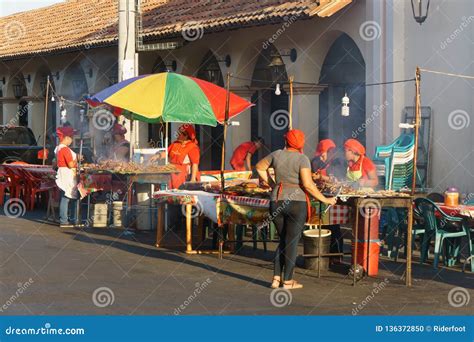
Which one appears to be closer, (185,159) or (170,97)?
(170,97)

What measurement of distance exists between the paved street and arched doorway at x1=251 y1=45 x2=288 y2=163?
8464 mm

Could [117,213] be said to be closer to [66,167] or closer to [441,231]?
[66,167]

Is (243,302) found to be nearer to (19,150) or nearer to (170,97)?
(170,97)

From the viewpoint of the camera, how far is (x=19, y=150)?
26.6m

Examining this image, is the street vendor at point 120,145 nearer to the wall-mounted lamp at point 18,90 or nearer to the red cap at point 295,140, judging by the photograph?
the red cap at point 295,140

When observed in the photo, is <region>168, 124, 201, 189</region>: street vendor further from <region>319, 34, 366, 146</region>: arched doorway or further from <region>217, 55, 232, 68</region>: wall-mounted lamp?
<region>217, 55, 232, 68</region>: wall-mounted lamp

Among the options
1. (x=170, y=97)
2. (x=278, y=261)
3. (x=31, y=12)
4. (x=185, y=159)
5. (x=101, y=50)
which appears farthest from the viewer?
(x=31, y=12)

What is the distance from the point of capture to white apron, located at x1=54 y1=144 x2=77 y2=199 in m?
16.8

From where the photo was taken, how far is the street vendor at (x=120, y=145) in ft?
57.8

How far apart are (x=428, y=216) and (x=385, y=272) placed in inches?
36.7

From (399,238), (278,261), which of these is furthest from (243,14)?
(278,261)

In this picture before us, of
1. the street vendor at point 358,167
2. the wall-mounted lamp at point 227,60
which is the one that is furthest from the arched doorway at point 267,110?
the street vendor at point 358,167

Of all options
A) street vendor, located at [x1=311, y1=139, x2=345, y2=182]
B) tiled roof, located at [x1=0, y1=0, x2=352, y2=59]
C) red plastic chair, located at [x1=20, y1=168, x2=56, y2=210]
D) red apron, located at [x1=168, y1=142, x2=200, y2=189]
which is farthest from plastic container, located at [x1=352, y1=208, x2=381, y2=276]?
red plastic chair, located at [x1=20, y1=168, x2=56, y2=210]

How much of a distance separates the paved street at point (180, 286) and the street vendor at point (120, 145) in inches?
137
